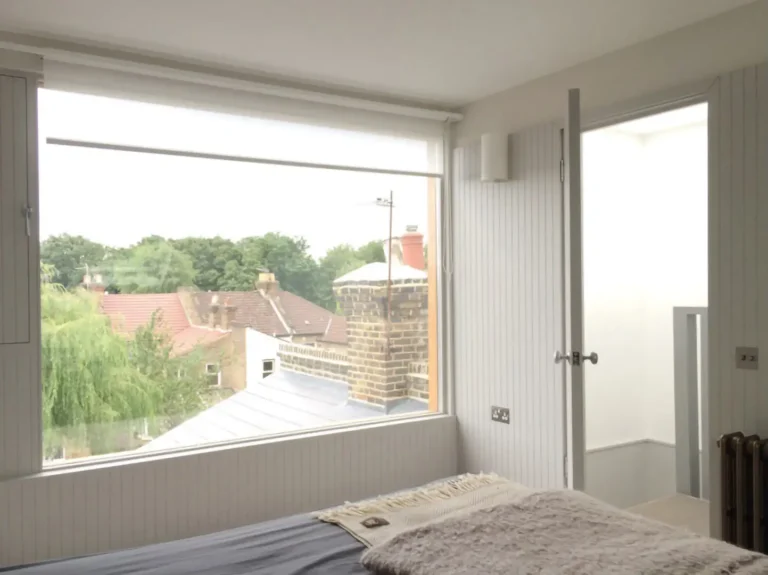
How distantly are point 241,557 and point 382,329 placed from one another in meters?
2.20

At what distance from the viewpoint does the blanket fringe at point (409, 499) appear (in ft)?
7.25

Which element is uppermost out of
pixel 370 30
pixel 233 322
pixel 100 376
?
pixel 370 30

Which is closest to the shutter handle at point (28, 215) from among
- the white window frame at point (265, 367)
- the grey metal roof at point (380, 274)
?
the white window frame at point (265, 367)

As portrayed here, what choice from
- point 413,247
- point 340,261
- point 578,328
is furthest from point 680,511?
point 340,261

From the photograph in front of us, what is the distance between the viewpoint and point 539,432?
3.43 metres

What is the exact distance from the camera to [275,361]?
3.56 meters

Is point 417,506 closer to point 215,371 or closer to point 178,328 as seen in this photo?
point 215,371

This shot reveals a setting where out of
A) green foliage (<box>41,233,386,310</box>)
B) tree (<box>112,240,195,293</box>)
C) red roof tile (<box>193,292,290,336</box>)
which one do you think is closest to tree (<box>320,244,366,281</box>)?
green foliage (<box>41,233,386,310</box>)

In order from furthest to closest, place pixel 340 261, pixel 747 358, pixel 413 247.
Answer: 1. pixel 413 247
2. pixel 340 261
3. pixel 747 358

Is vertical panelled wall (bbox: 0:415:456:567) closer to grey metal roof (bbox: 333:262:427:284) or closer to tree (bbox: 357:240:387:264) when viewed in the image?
grey metal roof (bbox: 333:262:427:284)

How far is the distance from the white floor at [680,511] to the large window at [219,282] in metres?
1.41

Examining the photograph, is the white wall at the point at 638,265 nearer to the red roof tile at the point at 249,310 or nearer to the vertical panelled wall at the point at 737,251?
the vertical panelled wall at the point at 737,251

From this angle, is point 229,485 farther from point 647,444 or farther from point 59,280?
point 647,444

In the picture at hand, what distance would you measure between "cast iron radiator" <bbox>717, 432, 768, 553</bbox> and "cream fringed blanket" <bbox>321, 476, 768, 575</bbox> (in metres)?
0.71
